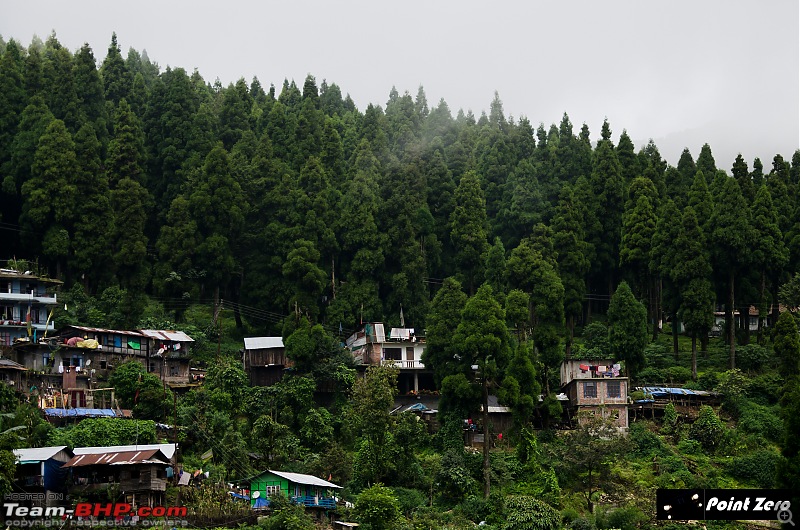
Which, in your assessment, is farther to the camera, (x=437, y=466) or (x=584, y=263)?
(x=584, y=263)

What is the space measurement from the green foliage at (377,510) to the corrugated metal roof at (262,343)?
17.9 metres

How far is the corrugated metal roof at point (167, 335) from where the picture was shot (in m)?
54.1

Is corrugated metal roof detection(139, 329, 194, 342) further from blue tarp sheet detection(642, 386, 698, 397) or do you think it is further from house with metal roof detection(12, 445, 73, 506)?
blue tarp sheet detection(642, 386, 698, 397)

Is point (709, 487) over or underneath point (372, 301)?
underneath

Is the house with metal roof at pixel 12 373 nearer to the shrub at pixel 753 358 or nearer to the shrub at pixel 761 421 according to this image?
the shrub at pixel 761 421

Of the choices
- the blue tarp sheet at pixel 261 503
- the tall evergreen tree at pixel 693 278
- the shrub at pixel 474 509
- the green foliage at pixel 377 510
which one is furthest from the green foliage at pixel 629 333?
the blue tarp sheet at pixel 261 503

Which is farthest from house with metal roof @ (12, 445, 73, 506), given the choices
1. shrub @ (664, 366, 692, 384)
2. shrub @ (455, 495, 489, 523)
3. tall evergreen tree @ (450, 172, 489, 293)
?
shrub @ (664, 366, 692, 384)

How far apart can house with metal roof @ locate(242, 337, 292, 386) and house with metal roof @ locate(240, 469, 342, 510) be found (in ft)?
46.3

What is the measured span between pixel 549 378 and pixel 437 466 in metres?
11.2

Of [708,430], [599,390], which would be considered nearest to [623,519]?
[708,430]

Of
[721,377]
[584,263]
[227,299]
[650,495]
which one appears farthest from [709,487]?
[227,299]

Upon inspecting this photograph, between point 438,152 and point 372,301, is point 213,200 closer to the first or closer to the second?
point 372,301

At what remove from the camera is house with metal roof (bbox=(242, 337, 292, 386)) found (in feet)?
185

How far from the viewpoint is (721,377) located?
179 feet
